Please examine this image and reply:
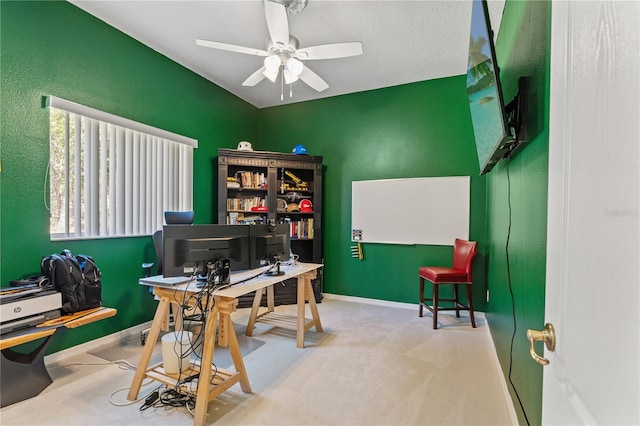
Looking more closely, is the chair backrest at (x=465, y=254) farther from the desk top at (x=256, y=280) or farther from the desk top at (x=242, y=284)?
the desk top at (x=242, y=284)

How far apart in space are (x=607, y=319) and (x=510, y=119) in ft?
4.46

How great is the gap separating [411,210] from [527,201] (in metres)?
2.48

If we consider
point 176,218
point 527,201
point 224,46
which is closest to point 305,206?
point 176,218

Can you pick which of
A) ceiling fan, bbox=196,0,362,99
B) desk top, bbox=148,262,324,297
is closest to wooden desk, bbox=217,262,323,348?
desk top, bbox=148,262,324,297

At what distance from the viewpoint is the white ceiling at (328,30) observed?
253 centimetres

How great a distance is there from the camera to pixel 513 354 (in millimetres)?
1729

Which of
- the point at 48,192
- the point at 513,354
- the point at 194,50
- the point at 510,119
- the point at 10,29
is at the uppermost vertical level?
the point at 194,50

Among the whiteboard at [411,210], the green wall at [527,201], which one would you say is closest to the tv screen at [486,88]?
the green wall at [527,201]

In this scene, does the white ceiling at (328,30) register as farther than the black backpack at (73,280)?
Yes

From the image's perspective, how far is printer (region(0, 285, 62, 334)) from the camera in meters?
1.84

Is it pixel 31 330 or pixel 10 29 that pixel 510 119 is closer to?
pixel 31 330

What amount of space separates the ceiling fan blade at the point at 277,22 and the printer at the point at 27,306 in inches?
99.0

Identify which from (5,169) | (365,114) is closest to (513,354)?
(365,114)

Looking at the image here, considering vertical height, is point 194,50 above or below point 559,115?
above
